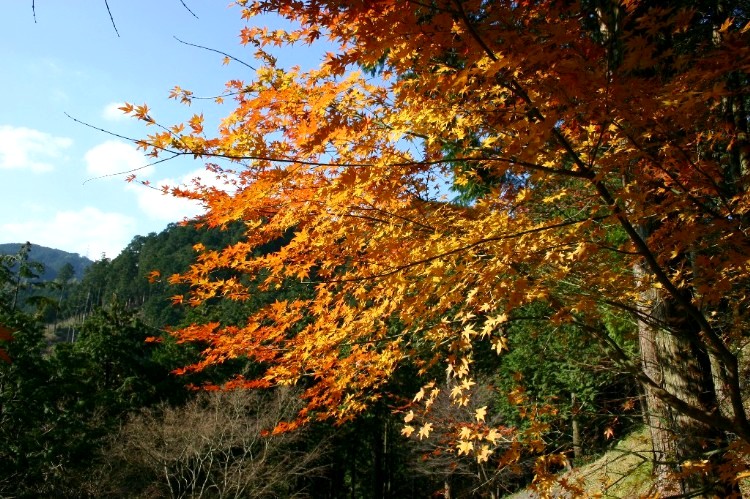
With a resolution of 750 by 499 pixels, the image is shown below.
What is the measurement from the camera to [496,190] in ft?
12.8

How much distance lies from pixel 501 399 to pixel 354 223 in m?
18.7

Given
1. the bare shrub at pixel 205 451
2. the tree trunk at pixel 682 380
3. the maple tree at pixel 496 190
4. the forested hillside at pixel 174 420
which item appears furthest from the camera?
the bare shrub at pixel 205 451

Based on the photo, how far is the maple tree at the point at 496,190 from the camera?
2.40m

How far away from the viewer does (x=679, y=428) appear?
3.91 m

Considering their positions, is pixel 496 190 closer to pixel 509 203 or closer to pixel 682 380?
pixel 509 203

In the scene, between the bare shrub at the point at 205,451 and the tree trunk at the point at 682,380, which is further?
the bare shrub at the point at 205,451

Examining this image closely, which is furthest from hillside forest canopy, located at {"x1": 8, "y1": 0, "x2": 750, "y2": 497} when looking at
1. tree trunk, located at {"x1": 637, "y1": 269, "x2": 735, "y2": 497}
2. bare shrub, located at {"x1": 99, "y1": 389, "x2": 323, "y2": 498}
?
bare shrub, located at {"x1": 99, "y1": 389, "x2": 323, "y2": 498}

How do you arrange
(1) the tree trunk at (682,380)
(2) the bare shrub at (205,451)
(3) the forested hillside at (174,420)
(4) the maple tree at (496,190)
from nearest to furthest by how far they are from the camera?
(4) the maple tree at (496,190) → (1) the tree trunk at (682,380) → (3) the forested hillside at (174,420) → (2) the bare shrub at (205,451)

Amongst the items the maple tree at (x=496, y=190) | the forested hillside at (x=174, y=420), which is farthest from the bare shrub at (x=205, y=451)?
the maple tree at (x=496, y=190)

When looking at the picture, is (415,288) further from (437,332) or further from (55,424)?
(55,424)

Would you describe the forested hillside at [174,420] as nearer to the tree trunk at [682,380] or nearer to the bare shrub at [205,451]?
the bare shrub at [205,451]

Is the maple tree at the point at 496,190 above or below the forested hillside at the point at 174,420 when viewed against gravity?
above

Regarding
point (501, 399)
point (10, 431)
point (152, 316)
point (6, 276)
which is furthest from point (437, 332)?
point (152, 316)

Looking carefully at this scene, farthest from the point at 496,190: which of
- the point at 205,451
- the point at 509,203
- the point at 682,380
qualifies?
the point at 205,451
